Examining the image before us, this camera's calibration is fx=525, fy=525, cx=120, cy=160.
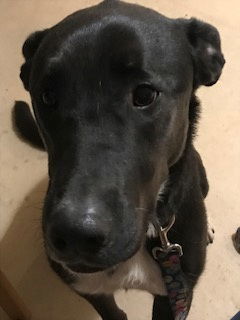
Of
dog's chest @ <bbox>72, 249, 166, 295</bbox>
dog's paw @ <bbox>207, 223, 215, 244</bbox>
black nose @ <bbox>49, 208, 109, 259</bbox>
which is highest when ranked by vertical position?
black nose @ <bbox>49, 208, 109, 259</bbox>

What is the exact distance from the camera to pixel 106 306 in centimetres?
152

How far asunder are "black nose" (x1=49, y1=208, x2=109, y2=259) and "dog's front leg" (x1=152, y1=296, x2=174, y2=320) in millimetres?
621

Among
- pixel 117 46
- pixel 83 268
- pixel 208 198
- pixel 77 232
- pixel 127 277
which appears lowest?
pixel 208 198

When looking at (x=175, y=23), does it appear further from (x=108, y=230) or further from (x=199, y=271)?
(x=199, y=271)

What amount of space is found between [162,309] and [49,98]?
742 millimetres

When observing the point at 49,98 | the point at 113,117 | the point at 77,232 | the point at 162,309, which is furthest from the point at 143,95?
the point at 162,309

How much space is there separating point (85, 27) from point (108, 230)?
1.35 feet

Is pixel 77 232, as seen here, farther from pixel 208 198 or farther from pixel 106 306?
pixel 208 198

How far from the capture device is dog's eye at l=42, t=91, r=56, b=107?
1057 millimetres

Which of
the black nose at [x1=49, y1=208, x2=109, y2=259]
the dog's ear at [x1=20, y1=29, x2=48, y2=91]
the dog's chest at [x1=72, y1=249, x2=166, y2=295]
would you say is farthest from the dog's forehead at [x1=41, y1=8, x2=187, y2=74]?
the dog's chest at [x1=72, y1=249, x2=166, y2=295]

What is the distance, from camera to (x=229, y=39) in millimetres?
2254

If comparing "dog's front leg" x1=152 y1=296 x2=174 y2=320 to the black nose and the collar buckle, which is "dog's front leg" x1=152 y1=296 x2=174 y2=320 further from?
the black nose

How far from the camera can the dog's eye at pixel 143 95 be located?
1.01m

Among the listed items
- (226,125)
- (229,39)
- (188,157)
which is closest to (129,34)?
(188,157)
